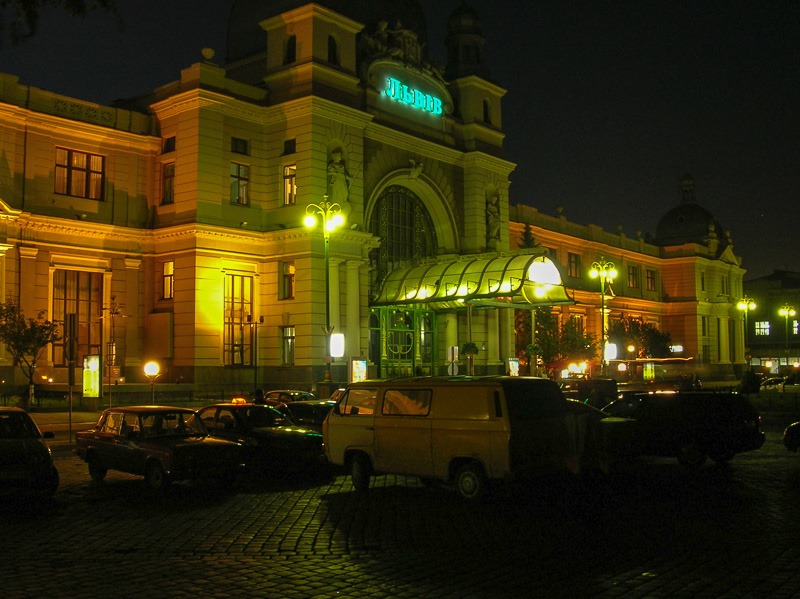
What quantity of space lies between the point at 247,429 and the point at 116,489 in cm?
319

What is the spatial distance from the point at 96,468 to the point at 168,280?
87.6 feet

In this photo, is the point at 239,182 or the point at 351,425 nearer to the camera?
the point at 351,425

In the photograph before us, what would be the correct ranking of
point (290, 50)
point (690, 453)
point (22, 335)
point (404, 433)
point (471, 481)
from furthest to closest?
1. point (290, 50)
2. point (22, 335)
3. point (690, 453)
4. point (404, 433)
5. point (471, 481)

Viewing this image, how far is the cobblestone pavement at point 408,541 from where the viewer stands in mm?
9453

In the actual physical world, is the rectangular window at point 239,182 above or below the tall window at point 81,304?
above

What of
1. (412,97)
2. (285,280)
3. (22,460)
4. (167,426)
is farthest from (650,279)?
(22,460)

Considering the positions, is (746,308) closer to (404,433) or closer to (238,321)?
(238,321)

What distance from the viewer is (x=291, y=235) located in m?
43.9

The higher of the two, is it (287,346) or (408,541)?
(287,346)

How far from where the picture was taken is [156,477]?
16.3 m

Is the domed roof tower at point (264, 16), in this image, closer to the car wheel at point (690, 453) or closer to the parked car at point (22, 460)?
the car wheel at point (690, 453)

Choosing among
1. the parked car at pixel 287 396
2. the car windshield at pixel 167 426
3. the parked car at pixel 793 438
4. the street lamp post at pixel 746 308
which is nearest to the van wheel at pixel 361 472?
the car windshield at pixel 167 426

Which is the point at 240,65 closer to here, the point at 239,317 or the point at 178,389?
the point at 239,317

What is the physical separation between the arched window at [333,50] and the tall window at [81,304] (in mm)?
15436
